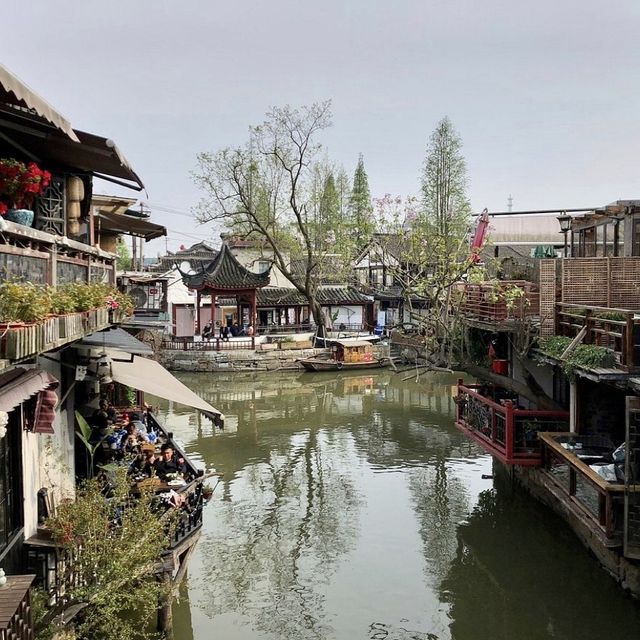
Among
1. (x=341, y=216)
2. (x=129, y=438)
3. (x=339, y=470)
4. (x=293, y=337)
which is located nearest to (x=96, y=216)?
(x=129, y=438)

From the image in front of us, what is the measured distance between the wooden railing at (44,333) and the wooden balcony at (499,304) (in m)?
7.26

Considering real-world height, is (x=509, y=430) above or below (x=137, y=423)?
above

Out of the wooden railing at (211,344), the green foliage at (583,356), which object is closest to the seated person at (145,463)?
the green foliage at (583,356)

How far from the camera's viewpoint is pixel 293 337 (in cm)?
3450

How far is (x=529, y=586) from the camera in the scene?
9.41 m

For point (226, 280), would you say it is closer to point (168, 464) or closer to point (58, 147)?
point (168, 464)

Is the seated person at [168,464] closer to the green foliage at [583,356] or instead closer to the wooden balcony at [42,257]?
the wooden balcony at [42,257]

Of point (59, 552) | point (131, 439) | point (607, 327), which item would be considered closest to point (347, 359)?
point (131, 439)

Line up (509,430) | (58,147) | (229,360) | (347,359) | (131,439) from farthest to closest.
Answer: (347,359) → (229,360) → (131,439) → (509,430) → (58,147)

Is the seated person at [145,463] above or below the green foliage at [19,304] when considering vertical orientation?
below

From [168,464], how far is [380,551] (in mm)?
3774

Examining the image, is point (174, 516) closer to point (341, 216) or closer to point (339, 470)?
point (339, 470)

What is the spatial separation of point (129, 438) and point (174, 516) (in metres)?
4.29

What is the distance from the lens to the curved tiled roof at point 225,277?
34594 millimetres
